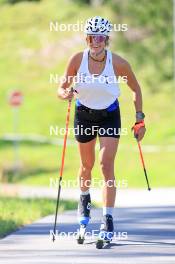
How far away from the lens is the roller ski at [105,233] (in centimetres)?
1177

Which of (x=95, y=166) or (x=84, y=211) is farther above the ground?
(x=95, y=166)

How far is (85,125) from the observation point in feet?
40.2

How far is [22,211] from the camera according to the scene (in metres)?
16.5

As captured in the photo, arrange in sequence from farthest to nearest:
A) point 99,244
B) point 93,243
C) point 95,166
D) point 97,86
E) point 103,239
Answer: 1. point 95,166
2. point 93,243
3. point 97,86
4. point 103,239
5. point 99,244

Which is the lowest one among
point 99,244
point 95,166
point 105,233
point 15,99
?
point 99,244

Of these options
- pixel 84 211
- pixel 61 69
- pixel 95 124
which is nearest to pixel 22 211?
pixel 84 211

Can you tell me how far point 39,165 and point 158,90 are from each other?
1753 cm

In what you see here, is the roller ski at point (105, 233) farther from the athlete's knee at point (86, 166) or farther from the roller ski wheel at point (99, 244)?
the athlete's knee at point (86, 166)

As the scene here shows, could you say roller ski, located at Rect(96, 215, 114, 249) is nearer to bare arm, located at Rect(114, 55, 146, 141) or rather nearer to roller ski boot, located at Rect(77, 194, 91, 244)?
roller ski boot, located at Rect(77, 194, 91, 244)

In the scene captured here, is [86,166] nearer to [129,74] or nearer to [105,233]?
[105,233]

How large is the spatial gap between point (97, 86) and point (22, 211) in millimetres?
4839

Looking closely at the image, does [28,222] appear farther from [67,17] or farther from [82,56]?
[67,17]

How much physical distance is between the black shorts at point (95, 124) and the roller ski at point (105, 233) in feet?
2.71

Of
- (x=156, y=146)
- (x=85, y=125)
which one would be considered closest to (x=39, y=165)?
(x=156, y=146)
